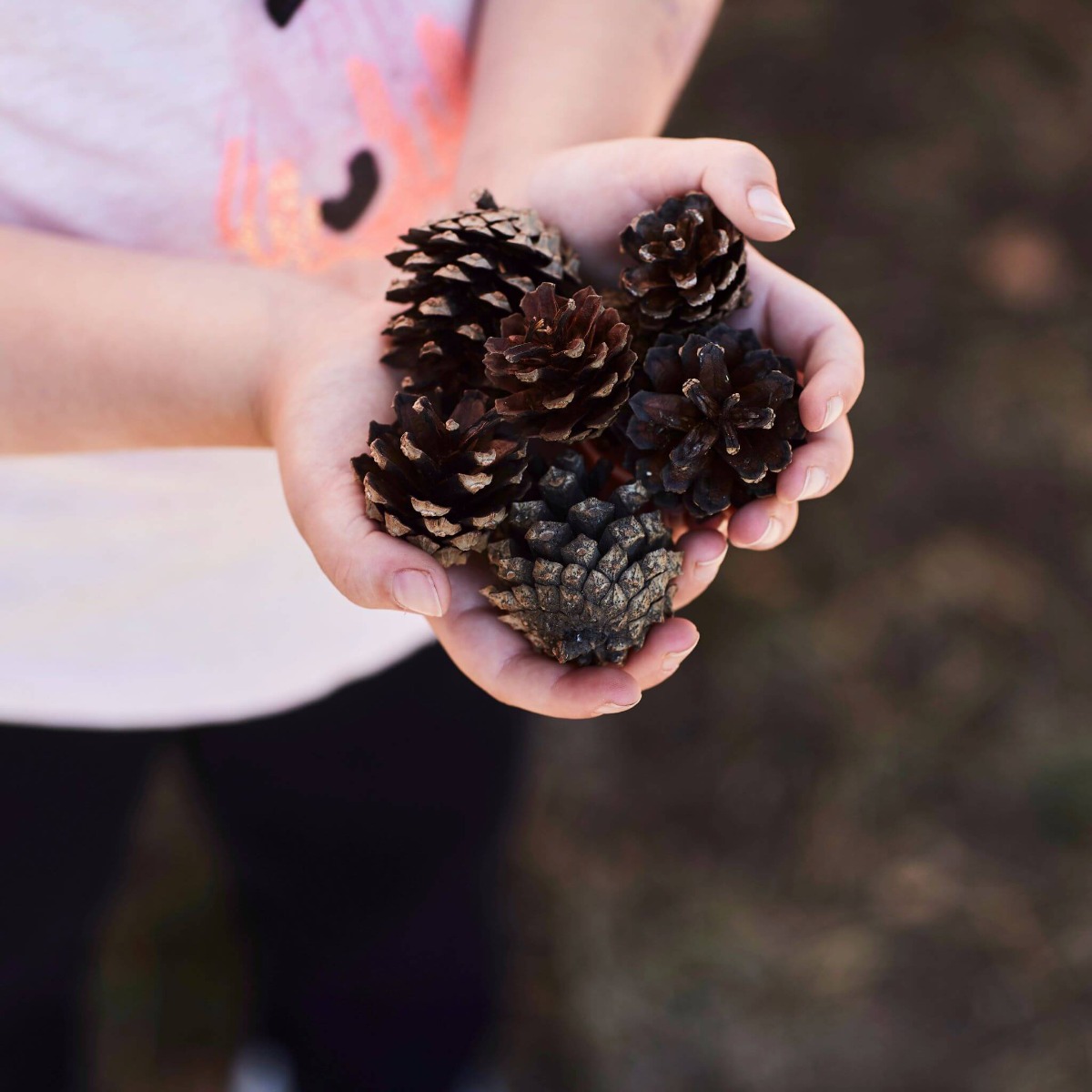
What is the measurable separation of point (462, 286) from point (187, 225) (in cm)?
33

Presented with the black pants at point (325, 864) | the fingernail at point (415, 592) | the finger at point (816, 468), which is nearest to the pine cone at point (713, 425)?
the finger at point (816, 468)

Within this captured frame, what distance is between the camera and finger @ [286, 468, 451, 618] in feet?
2.35

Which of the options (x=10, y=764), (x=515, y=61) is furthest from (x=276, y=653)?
(x=515, y=61)

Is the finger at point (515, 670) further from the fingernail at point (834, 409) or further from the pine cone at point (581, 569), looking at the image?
the fingernail at point (834, 409)

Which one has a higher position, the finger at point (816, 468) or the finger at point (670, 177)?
the finger at point (670, 177)

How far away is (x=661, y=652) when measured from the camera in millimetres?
799

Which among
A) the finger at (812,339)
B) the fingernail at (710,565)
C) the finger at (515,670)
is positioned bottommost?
the finger at (515,670)

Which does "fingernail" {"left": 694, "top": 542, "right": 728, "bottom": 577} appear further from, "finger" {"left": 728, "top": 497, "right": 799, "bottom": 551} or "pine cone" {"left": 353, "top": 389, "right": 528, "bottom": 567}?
"pine cone" {"left": 353, "top": 389, "right": 528, "bottom": 567}

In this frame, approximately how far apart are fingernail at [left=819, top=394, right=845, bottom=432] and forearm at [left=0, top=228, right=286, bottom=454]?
1.60 ft

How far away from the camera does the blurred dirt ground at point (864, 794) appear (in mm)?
1686

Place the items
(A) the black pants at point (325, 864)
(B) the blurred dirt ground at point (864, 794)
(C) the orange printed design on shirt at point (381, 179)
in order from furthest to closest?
(B) the blurred dirt ground at point (864, 794) → (A) the black pants at point (325, 864) → (C) the orange printed design on shirt at point (381, 179)

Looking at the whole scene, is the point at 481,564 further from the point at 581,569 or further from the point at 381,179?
the point at 381,179

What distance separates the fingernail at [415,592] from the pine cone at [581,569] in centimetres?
11

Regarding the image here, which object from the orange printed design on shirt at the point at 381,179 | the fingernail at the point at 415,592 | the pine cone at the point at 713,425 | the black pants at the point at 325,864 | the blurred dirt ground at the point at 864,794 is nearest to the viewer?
the fingernail at the point at 415,592
